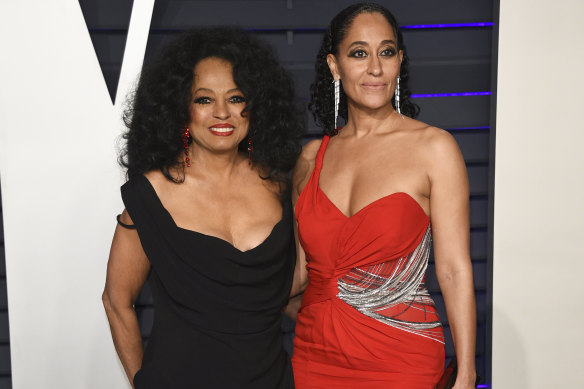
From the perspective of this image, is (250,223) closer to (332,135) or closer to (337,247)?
(337,247)

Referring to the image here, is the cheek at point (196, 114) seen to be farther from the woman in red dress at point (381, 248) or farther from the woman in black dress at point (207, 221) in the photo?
the woman in red dress at point (381, 248)

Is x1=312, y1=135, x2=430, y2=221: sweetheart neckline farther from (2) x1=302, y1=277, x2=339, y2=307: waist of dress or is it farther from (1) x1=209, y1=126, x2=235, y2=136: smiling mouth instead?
(1) x1=209, y1=126, x2=235, y2=136: smiling mouth

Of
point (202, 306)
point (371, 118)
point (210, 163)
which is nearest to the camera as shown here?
point (202, 306)

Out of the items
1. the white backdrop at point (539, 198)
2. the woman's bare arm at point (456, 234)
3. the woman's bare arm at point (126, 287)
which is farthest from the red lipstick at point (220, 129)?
the white backdrop at point (539, 198)

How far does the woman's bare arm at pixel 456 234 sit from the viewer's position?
5.56 ft

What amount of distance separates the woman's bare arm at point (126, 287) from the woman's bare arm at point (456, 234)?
35.5 inches

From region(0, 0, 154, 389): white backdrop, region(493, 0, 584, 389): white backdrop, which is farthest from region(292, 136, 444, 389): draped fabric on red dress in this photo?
region(0, 0, 154, 389): white backdrop

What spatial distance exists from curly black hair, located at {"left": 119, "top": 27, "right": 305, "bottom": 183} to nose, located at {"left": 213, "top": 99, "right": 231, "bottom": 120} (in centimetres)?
7

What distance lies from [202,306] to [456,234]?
772 millimetres

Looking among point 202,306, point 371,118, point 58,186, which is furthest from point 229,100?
point 58,186

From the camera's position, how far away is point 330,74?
2041mm

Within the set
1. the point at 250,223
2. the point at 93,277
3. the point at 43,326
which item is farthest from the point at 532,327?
the point at 43,326

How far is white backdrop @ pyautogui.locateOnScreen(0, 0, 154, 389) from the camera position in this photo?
2.30 metres

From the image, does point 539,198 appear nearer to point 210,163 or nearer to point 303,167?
point 303,167
